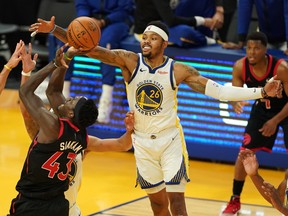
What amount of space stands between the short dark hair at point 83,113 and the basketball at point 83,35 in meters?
1.27

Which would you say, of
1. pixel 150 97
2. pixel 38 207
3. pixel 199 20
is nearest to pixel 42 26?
pixel 150 97

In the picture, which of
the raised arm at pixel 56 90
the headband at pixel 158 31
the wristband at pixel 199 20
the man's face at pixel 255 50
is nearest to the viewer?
the raised arm at pixel 56 90

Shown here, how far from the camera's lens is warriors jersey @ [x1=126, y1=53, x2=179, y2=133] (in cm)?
859

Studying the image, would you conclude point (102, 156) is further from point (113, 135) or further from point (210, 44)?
point (210, 44)

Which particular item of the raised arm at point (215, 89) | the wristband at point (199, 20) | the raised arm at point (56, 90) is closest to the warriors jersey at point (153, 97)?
the raised arm at point (215, 89)

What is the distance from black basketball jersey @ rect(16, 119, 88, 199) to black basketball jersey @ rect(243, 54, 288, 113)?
369 cm

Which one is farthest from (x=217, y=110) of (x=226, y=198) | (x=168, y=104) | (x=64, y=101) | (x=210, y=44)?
(x=64, y=101)

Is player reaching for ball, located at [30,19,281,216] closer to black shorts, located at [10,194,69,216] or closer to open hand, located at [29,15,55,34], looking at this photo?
open hand, located at [29,15,55,34]

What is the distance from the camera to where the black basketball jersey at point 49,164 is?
6922 millimetres

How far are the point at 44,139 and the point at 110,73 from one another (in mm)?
5845

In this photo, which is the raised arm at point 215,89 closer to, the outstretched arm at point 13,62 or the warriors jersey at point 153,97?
the warriors jersey at point 153,97

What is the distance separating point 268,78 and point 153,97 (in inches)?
82.6

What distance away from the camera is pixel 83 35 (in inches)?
321

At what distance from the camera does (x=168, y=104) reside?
8.63 metres
